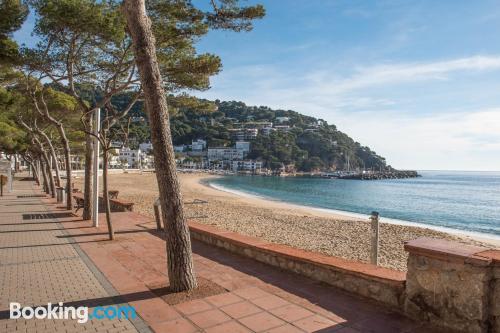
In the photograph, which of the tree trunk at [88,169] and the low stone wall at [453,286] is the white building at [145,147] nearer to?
the tree trunk at [88,169]

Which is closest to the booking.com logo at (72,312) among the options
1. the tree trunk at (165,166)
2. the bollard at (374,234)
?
the tree trunk at (165,166)

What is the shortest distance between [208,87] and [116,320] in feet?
25.6

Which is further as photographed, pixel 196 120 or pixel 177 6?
pixel 196 120

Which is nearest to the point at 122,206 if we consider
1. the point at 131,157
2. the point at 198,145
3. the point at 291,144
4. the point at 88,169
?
the point at 88,169

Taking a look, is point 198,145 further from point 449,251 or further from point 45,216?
point 449,251

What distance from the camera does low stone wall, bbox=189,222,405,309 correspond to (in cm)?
389

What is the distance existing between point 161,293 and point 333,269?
212 centimetres

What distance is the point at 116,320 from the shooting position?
3.69 m

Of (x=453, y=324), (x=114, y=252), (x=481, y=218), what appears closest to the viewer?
(x=453, y=324)

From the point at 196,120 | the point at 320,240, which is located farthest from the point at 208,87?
the point at 196,120

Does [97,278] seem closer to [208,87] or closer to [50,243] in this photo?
[50,243]

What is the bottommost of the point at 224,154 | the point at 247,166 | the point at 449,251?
the point at 449,251

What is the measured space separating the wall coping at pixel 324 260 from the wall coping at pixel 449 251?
0.45 metres

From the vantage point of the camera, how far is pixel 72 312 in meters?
3.89
